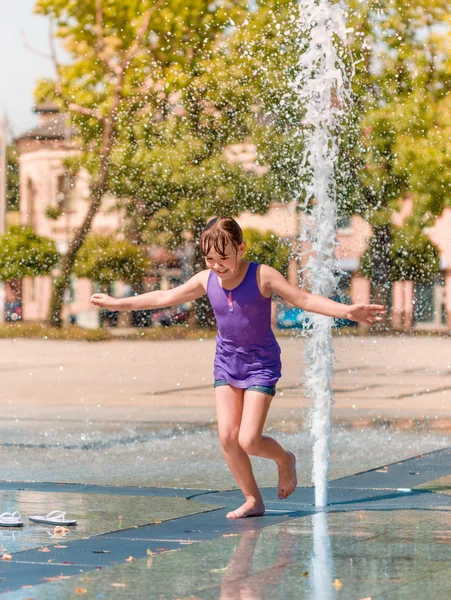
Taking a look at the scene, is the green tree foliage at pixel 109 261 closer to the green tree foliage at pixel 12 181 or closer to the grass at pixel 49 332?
the grass at pixel 49 332

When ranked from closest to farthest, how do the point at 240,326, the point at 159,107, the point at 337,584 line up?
the point at 337,584 → the point at 240,326 → the point at 159,107

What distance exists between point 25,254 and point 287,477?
871 inches

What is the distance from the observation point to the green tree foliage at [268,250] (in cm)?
1970

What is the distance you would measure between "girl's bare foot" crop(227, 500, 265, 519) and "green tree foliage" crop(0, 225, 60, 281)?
20.6 metres

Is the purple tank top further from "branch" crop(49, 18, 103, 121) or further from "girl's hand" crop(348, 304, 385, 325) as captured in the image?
"branch" crop(49, 18, 103, 121)

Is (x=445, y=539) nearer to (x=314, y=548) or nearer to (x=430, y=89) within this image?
(x=314, y=548)

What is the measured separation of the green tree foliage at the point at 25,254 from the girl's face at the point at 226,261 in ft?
68.0

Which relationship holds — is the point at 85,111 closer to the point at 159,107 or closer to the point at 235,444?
the point at 159,107

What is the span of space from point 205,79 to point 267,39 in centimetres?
204

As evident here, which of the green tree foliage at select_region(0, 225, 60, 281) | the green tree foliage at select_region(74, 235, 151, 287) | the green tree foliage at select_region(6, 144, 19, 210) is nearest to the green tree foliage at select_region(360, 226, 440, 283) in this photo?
the green tree foliage at select_region(74, 235, 151, 287)

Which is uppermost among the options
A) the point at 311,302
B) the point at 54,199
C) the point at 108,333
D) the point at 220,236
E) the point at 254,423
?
the point at 54,199

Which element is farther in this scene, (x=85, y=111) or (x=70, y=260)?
(x=85, y=111)

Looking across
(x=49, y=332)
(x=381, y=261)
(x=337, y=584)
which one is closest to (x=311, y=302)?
(x=337, y=584)

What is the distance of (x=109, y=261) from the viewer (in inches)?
1132
